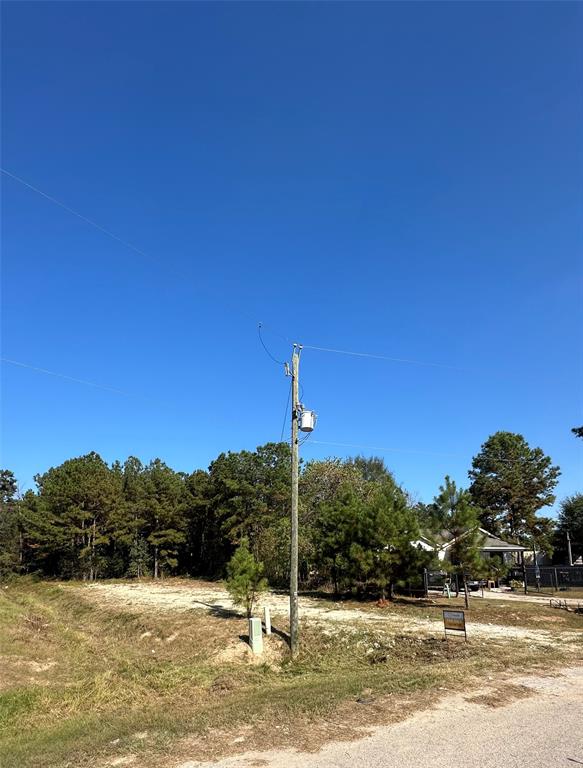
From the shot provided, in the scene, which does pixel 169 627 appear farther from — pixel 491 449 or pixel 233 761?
pixel 491 449

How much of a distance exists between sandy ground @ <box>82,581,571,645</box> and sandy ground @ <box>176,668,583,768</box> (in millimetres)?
7433

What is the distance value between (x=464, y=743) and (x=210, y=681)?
254 inches

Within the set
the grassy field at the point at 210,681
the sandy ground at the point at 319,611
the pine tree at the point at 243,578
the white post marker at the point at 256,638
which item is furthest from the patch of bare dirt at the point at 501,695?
the pine tree at the point at 243,578

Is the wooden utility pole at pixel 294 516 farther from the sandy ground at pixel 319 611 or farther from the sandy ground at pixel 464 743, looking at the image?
the sandy ground at pixel 464 743

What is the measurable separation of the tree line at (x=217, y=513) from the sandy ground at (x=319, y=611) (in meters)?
3.85

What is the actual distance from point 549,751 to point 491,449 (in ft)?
186

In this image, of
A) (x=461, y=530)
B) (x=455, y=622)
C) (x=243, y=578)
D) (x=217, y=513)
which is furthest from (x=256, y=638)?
(x=217, y=513)

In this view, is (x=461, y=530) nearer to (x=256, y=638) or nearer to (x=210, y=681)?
(x=256, y=638)

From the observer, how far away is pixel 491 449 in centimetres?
5928

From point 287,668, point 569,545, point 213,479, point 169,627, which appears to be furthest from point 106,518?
point 569,545

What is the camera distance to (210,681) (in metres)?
11.2

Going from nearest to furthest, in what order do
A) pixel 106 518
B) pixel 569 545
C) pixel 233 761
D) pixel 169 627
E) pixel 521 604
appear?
1. pixel 233 761
2. pixel 169 627
3. pixel 521 604
4. pixel 106 518
5. pixel 569 545

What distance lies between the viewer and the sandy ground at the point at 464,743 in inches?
225

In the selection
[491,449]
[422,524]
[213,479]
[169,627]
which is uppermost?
[491,449]
